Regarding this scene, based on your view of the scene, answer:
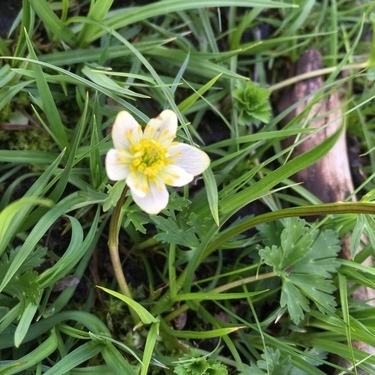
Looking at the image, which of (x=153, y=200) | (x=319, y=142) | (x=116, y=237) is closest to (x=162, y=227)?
(x=116, y=237)

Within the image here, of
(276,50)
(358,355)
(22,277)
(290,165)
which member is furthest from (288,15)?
(22,277)

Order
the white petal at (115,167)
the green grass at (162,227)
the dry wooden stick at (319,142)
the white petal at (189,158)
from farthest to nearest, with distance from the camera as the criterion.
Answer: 1. the dry wooden stick at (319,142)
2. the green grass at (162,227)
3. the white petal at (189,158)
4. the white petal at (115,167)

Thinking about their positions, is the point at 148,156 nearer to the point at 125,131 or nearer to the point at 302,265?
the point at 125,131

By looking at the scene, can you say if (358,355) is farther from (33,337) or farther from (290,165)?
(33,337)

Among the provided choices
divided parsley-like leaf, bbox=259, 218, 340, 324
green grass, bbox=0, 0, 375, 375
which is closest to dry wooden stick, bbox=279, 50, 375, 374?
green grass, bbox=0, 0, 375, 375

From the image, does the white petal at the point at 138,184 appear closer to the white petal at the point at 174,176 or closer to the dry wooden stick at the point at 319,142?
the white petal at the point at 174,176

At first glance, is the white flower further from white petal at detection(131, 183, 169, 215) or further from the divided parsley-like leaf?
the divided parsley-like leaf

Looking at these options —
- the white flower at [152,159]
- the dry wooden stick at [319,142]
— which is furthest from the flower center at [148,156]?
the dry wooden stick at [319,142]
